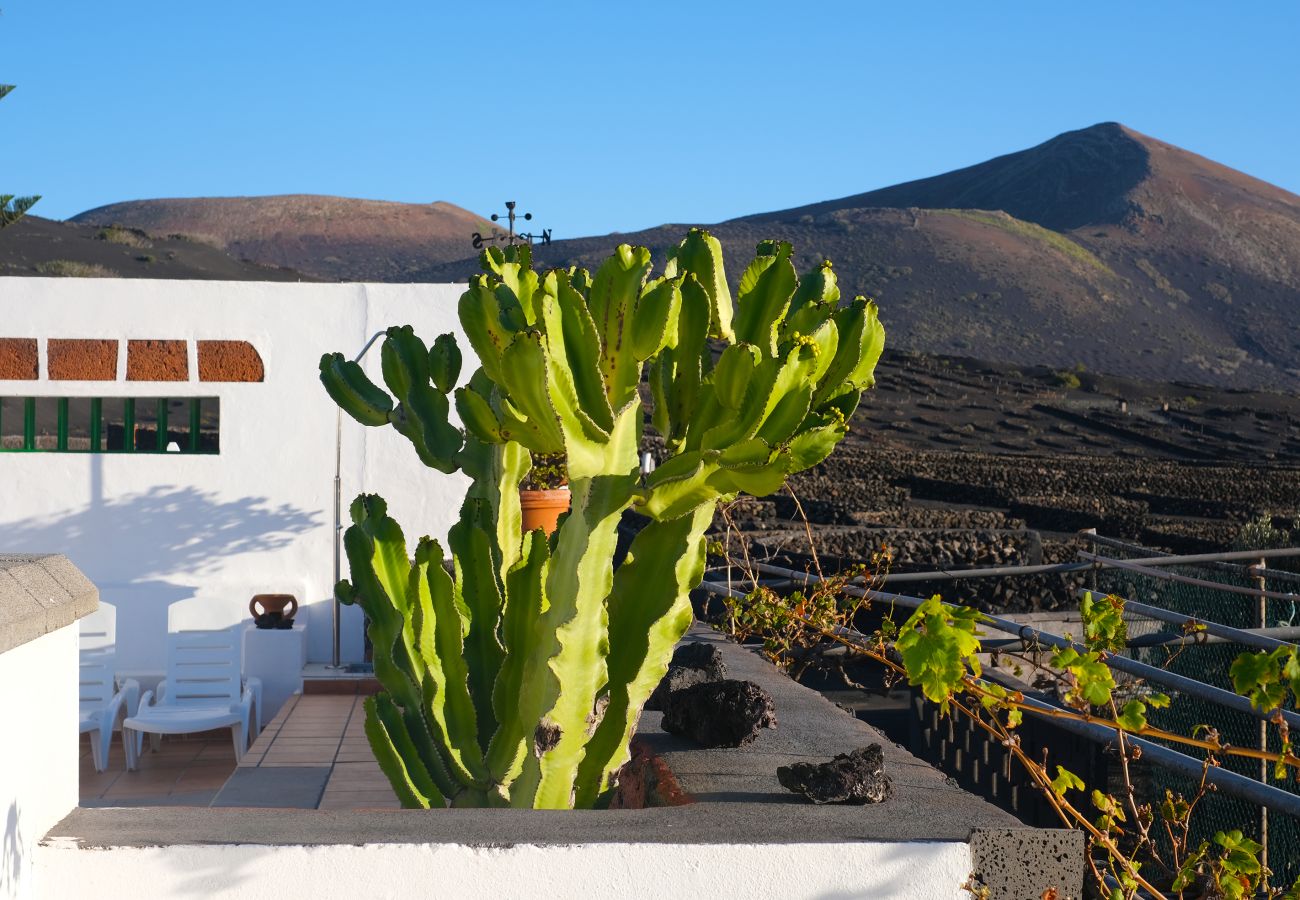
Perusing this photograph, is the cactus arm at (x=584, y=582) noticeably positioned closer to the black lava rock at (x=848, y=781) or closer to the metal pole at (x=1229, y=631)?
the black lava rock at (x=848, y=781)

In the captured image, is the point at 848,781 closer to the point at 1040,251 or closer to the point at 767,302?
the point at 767,302

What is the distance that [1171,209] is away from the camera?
101375 millimetres

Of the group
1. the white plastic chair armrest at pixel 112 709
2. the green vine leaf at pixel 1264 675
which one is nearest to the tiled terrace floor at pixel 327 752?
the white plastic chair armrest at pixel 112 709

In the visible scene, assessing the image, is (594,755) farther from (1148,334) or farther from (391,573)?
(1148,334)

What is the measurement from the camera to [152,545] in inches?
336

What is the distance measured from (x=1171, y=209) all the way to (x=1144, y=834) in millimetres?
107839

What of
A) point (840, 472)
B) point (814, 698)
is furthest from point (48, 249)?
point (814, 698)

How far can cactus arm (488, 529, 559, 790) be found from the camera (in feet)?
12.2

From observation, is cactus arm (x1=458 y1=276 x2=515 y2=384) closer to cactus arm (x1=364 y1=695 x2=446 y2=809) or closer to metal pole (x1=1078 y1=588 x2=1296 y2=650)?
cactus arm (x1=364 y1=695 x2=446 y2=809)

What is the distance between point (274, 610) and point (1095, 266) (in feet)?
287

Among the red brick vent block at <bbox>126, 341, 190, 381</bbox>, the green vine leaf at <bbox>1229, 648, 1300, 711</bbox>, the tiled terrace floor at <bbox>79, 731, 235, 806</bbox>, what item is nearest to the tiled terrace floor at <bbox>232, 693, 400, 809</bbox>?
the tiled terrace floor at <bbox>79, 731, 235, 806</bbox>

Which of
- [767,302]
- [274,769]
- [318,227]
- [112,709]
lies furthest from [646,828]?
[318,227]

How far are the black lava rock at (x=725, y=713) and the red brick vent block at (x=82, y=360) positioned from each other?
583 cm

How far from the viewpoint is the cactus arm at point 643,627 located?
12.3 feet
